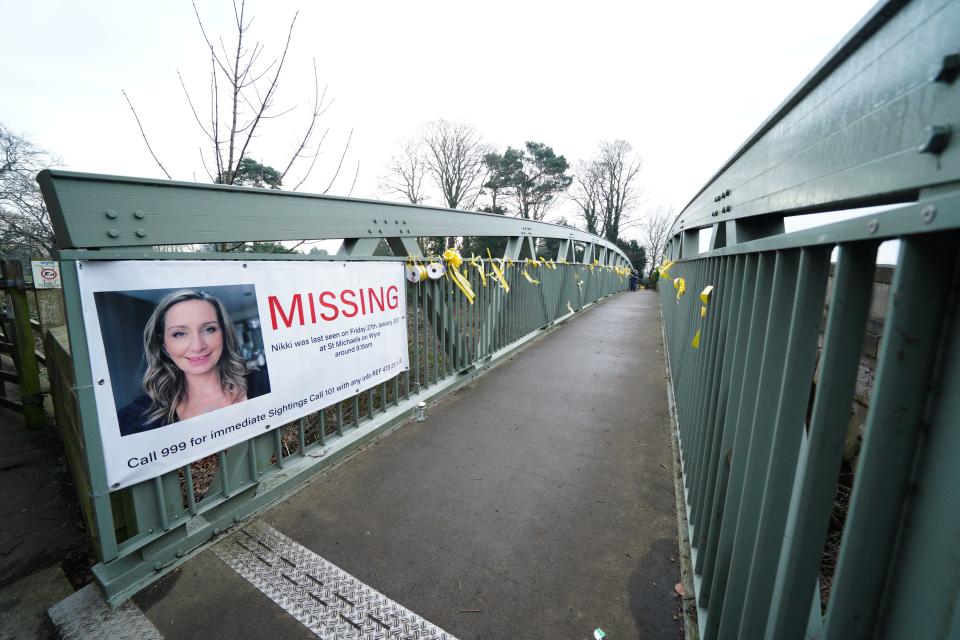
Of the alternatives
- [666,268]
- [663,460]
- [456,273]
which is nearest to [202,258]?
[456,273]

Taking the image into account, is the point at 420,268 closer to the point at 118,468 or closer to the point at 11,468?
the point at 118,468

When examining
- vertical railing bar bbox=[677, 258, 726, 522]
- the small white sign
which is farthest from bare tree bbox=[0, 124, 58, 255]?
vertical railing bar bbox=[677, 258, 726, 522]

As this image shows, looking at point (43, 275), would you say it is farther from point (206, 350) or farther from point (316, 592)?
point (316, 592)

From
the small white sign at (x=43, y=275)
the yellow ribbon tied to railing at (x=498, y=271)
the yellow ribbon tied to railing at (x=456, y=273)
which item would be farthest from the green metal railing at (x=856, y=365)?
the small white sign at (x=43, y=275)

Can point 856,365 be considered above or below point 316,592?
above

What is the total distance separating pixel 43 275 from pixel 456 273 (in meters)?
5.21

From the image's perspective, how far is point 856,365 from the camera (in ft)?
2.88

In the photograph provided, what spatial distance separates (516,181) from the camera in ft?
112

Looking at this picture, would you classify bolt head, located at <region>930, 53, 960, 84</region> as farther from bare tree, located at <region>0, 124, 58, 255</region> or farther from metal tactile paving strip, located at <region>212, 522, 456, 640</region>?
bare tree, located at <region>0, 124, 58, 255</region>

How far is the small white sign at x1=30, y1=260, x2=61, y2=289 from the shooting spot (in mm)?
4527

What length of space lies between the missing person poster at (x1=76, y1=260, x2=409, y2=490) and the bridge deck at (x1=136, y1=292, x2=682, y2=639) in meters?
0.69

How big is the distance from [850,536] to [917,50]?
1017 millimetres

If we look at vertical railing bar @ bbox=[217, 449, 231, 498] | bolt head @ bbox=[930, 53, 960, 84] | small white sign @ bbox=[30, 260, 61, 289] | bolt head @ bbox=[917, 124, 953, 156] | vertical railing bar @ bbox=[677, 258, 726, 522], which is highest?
bolt head @ bbox=[930, 53, 960, 84]

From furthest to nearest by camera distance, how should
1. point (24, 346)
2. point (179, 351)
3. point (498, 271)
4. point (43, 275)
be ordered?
point (498, 271) → point (43, 275) → point (24, 346) → point (179, 351)
